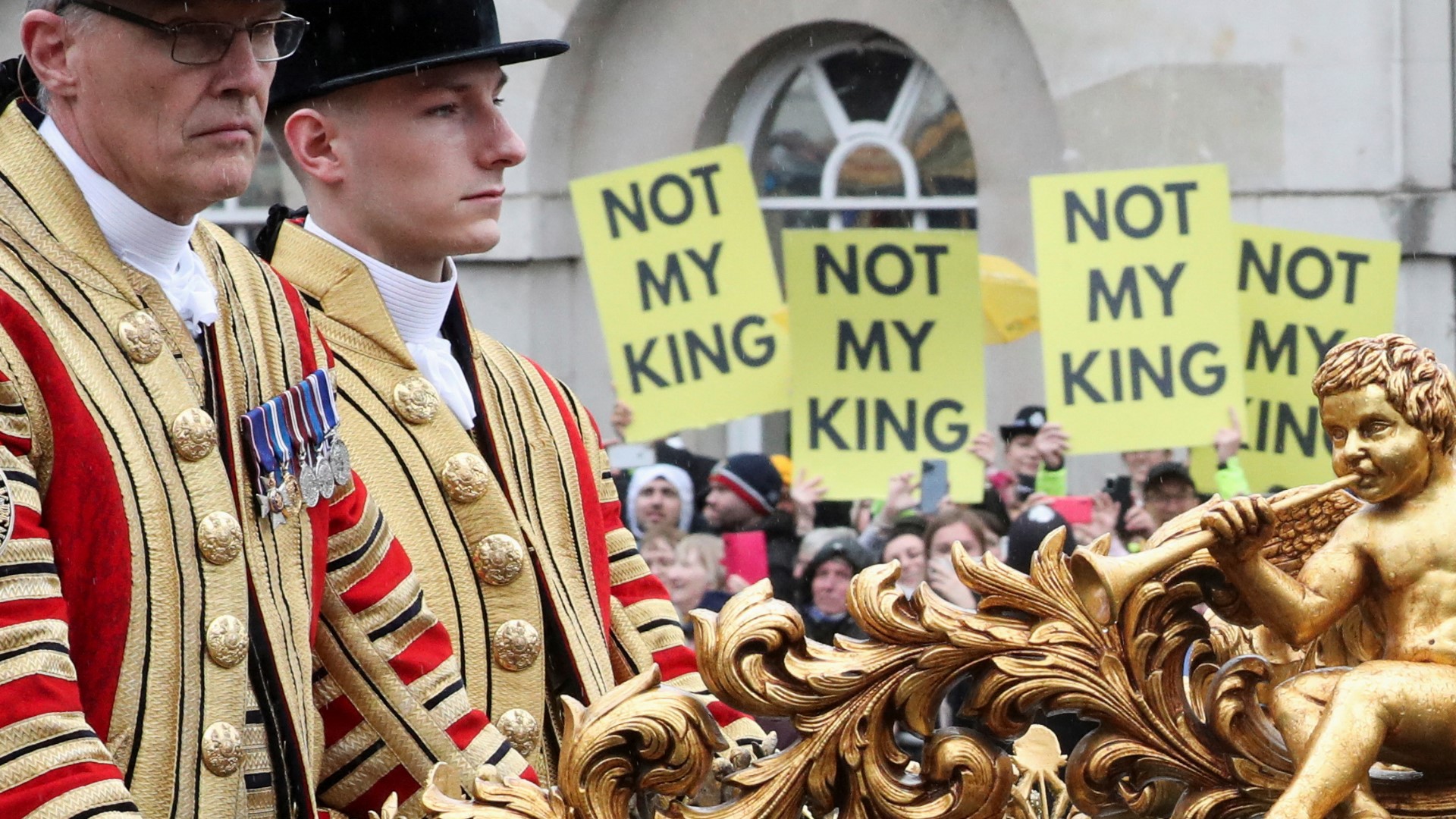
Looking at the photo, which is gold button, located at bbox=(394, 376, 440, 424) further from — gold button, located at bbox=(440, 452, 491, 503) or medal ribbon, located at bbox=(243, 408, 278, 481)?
medal ribbon, located at bbox=(243, 408, 278, 481)

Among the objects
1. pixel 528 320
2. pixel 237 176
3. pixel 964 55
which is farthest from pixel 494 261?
pixel 237 176

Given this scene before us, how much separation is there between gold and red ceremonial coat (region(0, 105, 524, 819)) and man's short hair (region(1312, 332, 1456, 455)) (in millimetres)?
1088

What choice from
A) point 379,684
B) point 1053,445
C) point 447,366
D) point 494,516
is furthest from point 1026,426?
point 379,684

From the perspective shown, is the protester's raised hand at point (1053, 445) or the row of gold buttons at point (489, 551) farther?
the protester's raised hand at point (1053, 445)

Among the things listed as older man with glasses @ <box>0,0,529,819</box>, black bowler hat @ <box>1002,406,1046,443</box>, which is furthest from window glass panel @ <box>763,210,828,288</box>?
older man with glasses @ <box>0,0,529,819</box>

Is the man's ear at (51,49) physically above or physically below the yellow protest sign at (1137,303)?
above

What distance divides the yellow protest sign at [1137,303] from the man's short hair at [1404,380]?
456 cm

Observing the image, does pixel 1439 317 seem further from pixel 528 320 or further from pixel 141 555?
pixel 141 555

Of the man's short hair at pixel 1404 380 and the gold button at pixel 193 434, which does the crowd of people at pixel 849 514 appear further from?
the man's short hair at pixel 1404 380

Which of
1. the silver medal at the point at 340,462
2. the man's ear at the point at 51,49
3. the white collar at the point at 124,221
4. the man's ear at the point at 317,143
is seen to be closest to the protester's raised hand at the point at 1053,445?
the man's ear at the point at 317,143

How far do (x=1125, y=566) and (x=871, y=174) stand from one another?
28.4 ft

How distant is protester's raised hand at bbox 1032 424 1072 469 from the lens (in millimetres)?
6820

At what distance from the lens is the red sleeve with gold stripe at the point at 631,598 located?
3.13 metres

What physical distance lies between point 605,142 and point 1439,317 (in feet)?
12.5
